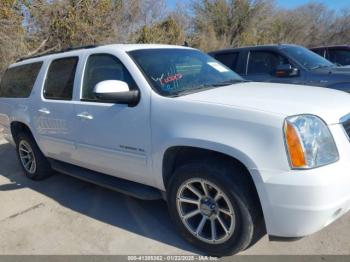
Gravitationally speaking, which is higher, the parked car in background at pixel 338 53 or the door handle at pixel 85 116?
the parked car in background at pixel 338 53

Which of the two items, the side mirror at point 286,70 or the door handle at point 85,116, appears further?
the side mirror at point 286,70

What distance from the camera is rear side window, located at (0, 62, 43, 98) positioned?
496 cm

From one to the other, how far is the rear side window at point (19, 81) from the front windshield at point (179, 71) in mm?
1967

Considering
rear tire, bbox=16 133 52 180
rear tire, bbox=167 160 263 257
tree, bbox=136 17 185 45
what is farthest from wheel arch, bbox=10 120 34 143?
tree, bbox=136 17 185 45

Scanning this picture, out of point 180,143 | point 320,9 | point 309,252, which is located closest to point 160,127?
point 180,143

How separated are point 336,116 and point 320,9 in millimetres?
38185

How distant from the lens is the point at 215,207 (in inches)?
118

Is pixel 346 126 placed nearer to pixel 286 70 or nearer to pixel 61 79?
pixel 61 79

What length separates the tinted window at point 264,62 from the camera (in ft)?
23.1

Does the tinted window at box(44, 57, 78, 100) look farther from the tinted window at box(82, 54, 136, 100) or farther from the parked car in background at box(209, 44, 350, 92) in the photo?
the parked car in background at box(209, 44, 350, 92)

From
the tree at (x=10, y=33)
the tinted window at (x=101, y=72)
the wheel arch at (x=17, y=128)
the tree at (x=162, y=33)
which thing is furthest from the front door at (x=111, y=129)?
the tree at (x=162, y=33)

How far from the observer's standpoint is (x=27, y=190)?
4.99 metres

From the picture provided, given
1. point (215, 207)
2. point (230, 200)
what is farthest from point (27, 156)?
point (230, 200)

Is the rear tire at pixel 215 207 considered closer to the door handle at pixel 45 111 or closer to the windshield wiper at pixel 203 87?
the windshield wiper at pixel 203 87
